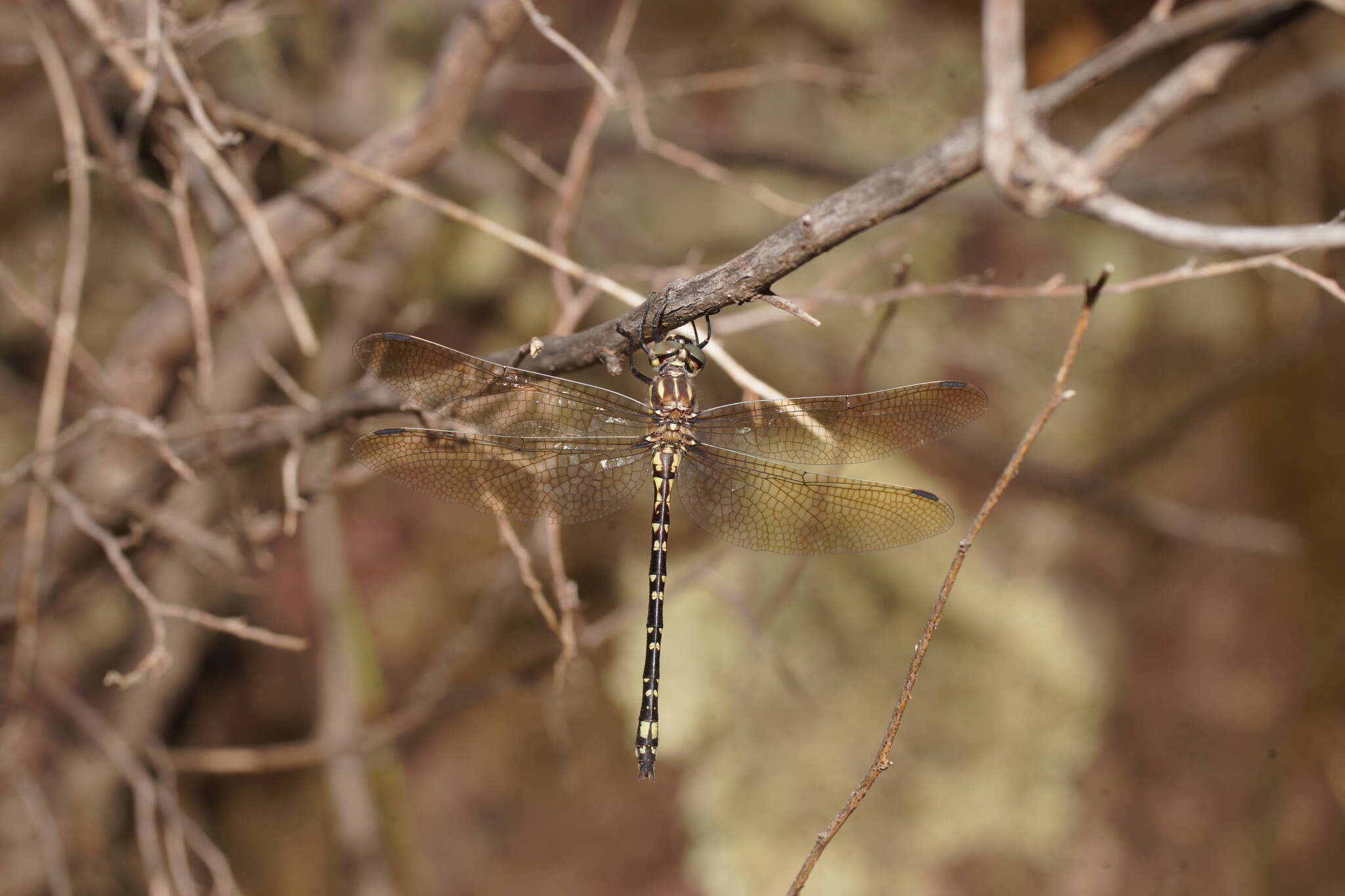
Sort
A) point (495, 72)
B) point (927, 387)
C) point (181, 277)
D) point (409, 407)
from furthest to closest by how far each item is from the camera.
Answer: point (495, 72)
point (181, 277)
point (927, 387)
point (409, 407)

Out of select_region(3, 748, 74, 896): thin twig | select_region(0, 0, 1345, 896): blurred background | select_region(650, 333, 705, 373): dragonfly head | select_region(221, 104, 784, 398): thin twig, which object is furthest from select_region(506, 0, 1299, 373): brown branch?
select_region(3, 748, 74, 896): thin twig

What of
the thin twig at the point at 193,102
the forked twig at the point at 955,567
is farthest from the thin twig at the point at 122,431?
the forked twig at the point at 955,567

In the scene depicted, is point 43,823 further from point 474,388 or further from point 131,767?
point 474,388

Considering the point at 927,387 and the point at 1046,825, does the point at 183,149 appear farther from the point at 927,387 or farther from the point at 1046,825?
the point at 1046,825

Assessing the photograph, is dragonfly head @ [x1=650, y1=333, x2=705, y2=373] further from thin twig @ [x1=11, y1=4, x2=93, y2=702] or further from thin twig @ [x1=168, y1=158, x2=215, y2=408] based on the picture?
thin twig @ [x1=11, y1=4, x2=93, y2=702]

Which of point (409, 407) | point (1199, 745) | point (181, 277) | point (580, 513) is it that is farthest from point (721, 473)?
point (1199, 745)

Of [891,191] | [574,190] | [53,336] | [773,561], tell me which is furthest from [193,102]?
[773,561]

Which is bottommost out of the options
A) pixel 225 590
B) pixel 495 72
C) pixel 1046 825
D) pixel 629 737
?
pixel 1046 825

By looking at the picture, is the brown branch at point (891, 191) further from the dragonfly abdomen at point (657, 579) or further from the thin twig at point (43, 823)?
the thin twig at point (43, 823)
